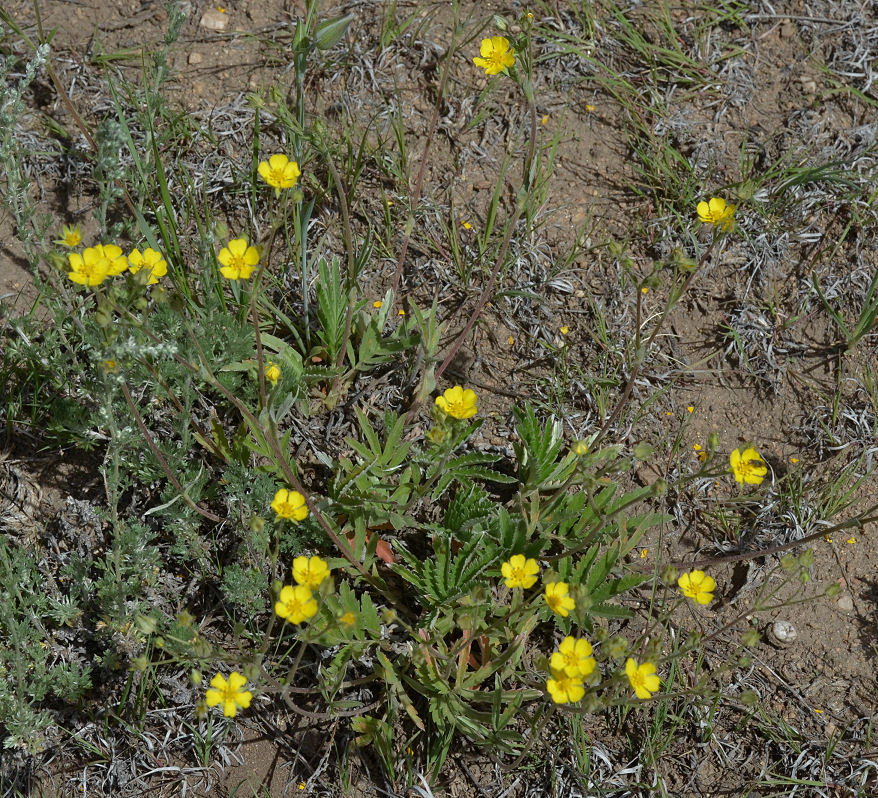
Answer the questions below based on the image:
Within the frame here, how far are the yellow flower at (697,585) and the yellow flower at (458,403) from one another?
85cm

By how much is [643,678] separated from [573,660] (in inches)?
11.3

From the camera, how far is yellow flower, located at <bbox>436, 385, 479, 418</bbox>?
2793mm

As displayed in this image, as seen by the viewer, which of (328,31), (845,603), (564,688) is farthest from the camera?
(328,31)

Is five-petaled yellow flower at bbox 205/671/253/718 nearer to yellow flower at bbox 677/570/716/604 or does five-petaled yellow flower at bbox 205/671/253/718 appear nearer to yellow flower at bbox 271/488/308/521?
yellow flower at bbox 271/488/308/521

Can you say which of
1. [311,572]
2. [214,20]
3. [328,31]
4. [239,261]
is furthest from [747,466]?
[214,20]

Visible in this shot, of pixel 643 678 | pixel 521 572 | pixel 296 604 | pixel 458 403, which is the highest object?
pixel 458 403

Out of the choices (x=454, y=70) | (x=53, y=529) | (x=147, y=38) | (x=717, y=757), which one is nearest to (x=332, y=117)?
(x=454, y=70)

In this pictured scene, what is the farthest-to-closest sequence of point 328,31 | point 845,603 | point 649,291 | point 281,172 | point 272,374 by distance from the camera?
1. point 649,291
2. point 328,31
3. point 845,603
4. point 272,374
5. point 281,172

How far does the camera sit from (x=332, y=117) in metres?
3.88

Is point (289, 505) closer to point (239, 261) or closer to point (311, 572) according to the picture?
point (311, 572)

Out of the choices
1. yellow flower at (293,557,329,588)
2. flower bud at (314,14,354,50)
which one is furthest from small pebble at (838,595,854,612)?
flower bud at (314,14,354,50)

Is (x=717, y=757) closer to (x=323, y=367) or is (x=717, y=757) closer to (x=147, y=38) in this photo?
(x=323, y=367)

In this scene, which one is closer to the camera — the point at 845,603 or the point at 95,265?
the point at 95,265

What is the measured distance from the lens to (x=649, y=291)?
3.68 meters
